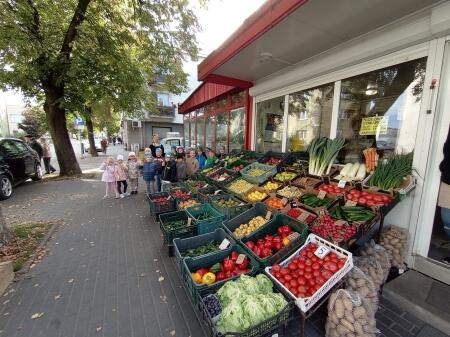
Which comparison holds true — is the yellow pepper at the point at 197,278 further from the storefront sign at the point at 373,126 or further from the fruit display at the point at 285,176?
the storefront sign at the point at 373,126

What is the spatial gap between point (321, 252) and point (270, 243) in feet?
2.08

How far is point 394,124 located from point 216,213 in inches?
127

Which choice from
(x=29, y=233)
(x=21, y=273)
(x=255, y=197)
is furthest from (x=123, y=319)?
(x=29, y=233)

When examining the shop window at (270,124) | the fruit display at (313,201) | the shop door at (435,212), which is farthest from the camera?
the shop window at (270,124)

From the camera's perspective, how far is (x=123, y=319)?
96.1 inches

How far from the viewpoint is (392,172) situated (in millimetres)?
2936

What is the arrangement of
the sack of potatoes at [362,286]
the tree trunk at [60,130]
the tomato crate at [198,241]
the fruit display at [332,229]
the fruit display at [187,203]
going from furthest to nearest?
the tree trunk at [60,130] → the fruit display at [187,203] → the tomato crate at [198,241] → the fruit display at [332,229] → the sack of potatoes at [362,286]

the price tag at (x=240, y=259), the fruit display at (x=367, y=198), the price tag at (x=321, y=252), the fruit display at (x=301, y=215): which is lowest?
the price tag at (x=240, y=259)

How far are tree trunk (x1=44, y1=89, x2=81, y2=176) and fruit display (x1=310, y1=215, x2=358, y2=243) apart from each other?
1082cm

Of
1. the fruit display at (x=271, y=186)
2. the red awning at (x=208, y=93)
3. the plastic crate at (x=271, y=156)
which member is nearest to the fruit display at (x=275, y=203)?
the fruit display at (x=271, y=186)

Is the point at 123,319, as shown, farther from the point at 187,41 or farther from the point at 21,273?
the point at 187,41

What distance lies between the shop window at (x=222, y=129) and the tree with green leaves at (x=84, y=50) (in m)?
3.78

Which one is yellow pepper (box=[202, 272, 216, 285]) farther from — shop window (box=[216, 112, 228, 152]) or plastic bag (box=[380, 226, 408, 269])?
shop window (box=[216, 112, 228, 152])

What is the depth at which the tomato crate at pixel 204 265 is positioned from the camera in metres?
2.27
